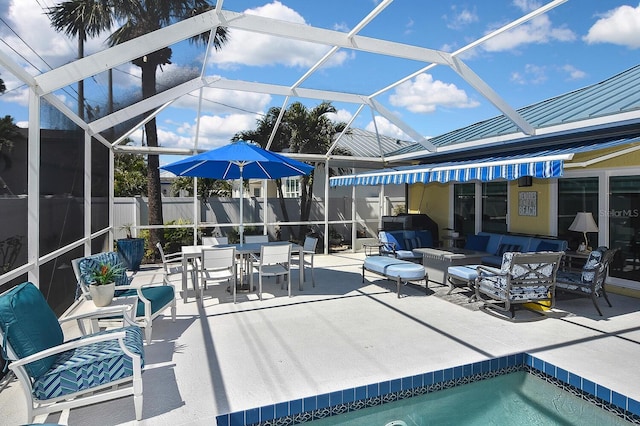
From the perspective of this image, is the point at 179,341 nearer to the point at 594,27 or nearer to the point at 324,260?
the point at 324,260

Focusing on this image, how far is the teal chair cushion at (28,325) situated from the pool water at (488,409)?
9.37ft

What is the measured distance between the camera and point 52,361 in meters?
4.02

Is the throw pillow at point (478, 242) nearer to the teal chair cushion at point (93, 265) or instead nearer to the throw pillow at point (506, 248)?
the throw pillow at point (506, 248)

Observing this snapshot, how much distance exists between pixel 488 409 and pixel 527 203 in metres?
7.87

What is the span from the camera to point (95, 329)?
555 centimetres


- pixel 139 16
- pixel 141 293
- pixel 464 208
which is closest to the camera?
pixel 139 16

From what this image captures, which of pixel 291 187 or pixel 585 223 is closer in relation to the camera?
pixel 585 223

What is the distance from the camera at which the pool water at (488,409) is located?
176 inches

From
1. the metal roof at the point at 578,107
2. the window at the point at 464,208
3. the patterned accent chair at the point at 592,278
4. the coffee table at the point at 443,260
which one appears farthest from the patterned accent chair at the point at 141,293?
the window at the point at 464,208

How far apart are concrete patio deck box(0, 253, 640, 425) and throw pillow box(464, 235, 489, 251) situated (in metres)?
3.07

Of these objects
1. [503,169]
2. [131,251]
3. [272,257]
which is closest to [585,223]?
[503,169]

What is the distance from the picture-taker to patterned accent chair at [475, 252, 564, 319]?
7.04 m

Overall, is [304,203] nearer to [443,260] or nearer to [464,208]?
[464,208]

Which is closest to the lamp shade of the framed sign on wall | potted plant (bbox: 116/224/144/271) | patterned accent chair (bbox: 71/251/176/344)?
the framed sign on wall
